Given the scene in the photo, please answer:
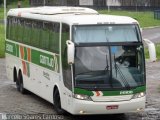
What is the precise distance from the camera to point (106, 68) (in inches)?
562

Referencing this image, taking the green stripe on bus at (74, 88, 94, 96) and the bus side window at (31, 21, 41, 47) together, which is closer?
the green stripe on bus at (74, 88, 94, 96)

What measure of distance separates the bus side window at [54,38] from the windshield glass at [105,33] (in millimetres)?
1432

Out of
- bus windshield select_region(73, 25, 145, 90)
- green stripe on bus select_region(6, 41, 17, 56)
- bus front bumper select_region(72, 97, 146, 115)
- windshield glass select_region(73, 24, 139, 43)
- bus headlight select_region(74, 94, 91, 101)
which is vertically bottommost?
bus front bumper select_region(72, 97, 146, 115)

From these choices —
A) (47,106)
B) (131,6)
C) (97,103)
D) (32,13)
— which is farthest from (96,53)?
(131,6)

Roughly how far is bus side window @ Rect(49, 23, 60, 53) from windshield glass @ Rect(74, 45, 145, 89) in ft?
5.62

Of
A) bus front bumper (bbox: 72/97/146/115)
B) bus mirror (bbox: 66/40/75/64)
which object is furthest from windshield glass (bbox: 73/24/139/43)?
bus front bumper (bbox: 72/97/146/115)

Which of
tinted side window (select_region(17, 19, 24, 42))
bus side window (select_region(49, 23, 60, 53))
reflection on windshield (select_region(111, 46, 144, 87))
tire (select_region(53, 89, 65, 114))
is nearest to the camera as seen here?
reflection on windshield (select_region(111, 46, 144, 87))

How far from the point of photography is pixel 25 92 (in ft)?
67.5

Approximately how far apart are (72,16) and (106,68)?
2.13 meters

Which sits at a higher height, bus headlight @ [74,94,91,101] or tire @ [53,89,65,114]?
bus headlight @ [74,94,91,101]

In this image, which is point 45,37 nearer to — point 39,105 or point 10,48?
point 39,105

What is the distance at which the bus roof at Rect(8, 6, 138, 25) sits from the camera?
1488 centimetres

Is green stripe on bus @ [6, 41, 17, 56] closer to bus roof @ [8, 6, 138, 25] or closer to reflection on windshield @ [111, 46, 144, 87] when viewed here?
bus roof @ [8, 6, 138, 25]

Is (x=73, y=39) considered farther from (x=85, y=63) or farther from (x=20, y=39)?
(x=20, y=39)
